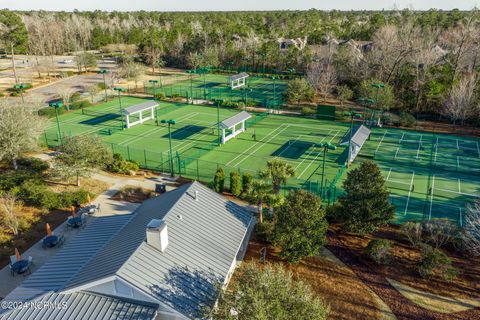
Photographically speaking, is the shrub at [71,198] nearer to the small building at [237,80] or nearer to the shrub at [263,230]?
the shrub at [263,230]

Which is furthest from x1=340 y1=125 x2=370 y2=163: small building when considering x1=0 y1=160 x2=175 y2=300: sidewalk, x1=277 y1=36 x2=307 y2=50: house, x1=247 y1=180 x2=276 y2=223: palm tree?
x1=277 y1=36 x2=307 y2=50: house

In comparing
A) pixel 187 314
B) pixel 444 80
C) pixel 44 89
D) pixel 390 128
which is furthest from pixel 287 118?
pixel 44 89

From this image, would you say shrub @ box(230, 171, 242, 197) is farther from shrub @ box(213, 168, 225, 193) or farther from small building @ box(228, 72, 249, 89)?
small building @ box(228, 72, 249, 89)

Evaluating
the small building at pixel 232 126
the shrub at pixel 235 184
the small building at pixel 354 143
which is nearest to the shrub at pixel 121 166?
the shrub at pixel 235 184

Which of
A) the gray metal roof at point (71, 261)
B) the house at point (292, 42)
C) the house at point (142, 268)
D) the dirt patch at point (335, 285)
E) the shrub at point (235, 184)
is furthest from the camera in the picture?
the house at point (292, 42)

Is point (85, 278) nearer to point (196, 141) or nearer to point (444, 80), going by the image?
point (196, 141)
